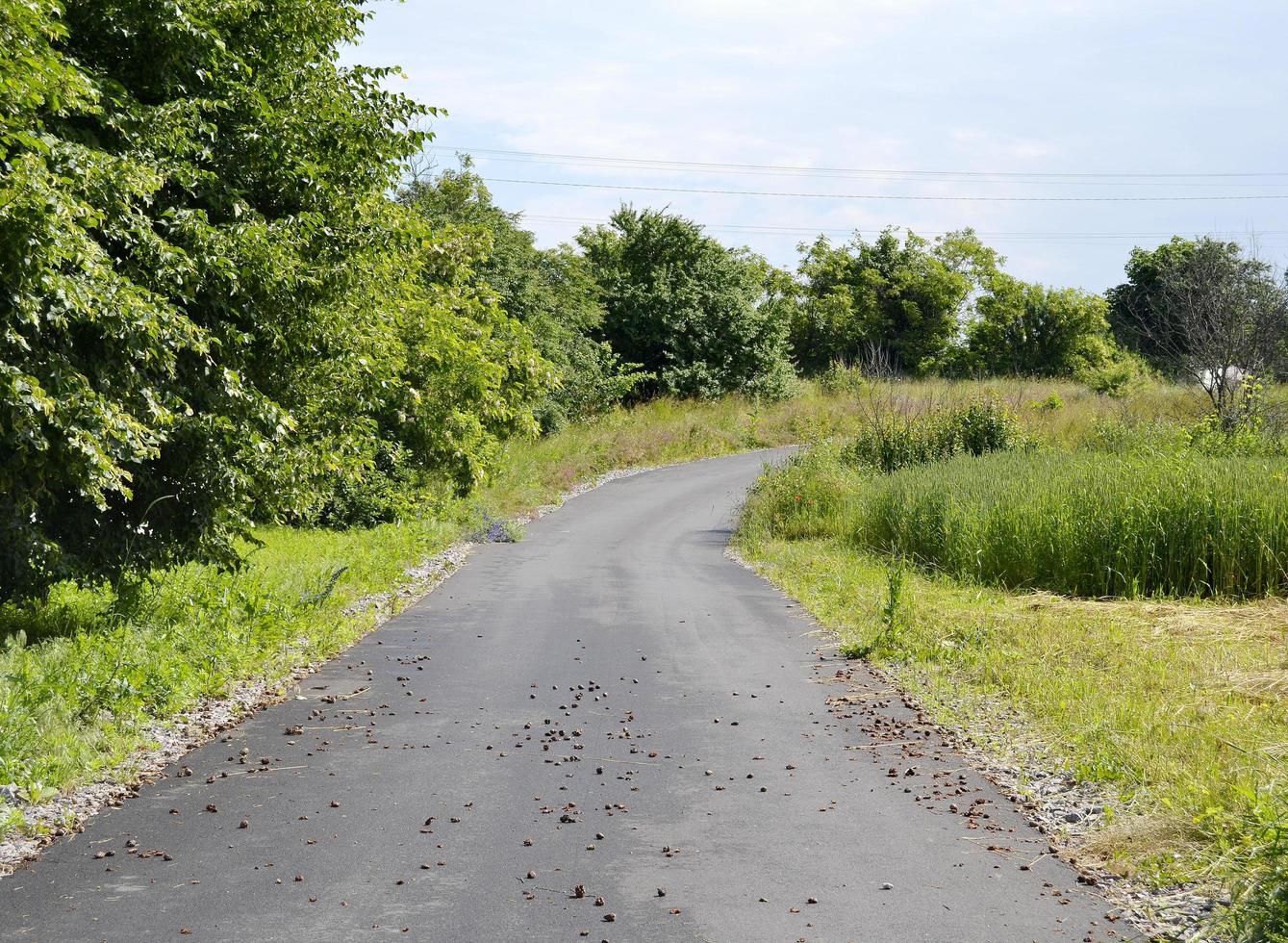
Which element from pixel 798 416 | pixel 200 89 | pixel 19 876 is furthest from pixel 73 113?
pixel 798 416

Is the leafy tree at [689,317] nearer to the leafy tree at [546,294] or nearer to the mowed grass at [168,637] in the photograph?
the leafy tree at [546,294]

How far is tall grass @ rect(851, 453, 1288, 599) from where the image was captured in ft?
43.1

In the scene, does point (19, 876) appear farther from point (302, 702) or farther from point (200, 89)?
point (200, 89)

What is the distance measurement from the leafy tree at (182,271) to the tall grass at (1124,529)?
8.21m

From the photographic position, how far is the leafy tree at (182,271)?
7.26 metres

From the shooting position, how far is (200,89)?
10188mm

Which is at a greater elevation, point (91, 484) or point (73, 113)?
point (73, 113)

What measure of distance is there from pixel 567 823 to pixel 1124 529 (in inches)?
390

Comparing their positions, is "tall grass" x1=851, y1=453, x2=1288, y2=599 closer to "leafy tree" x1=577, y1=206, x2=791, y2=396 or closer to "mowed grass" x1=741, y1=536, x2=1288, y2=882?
"mowed grass" x1=741, y1=536, x2=1288, y2=882

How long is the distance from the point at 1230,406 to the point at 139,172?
82.4 feet

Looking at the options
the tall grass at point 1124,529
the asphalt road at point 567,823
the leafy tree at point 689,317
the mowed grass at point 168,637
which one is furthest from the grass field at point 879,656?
the leafy tree at point 689,317

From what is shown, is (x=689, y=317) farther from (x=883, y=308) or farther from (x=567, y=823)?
(x=567, y=823)

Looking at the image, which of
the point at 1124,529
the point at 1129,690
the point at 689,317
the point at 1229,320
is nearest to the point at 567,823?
the point at 1129,690

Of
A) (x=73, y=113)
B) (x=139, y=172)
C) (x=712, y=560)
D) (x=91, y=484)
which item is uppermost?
(x=73, y=113)
